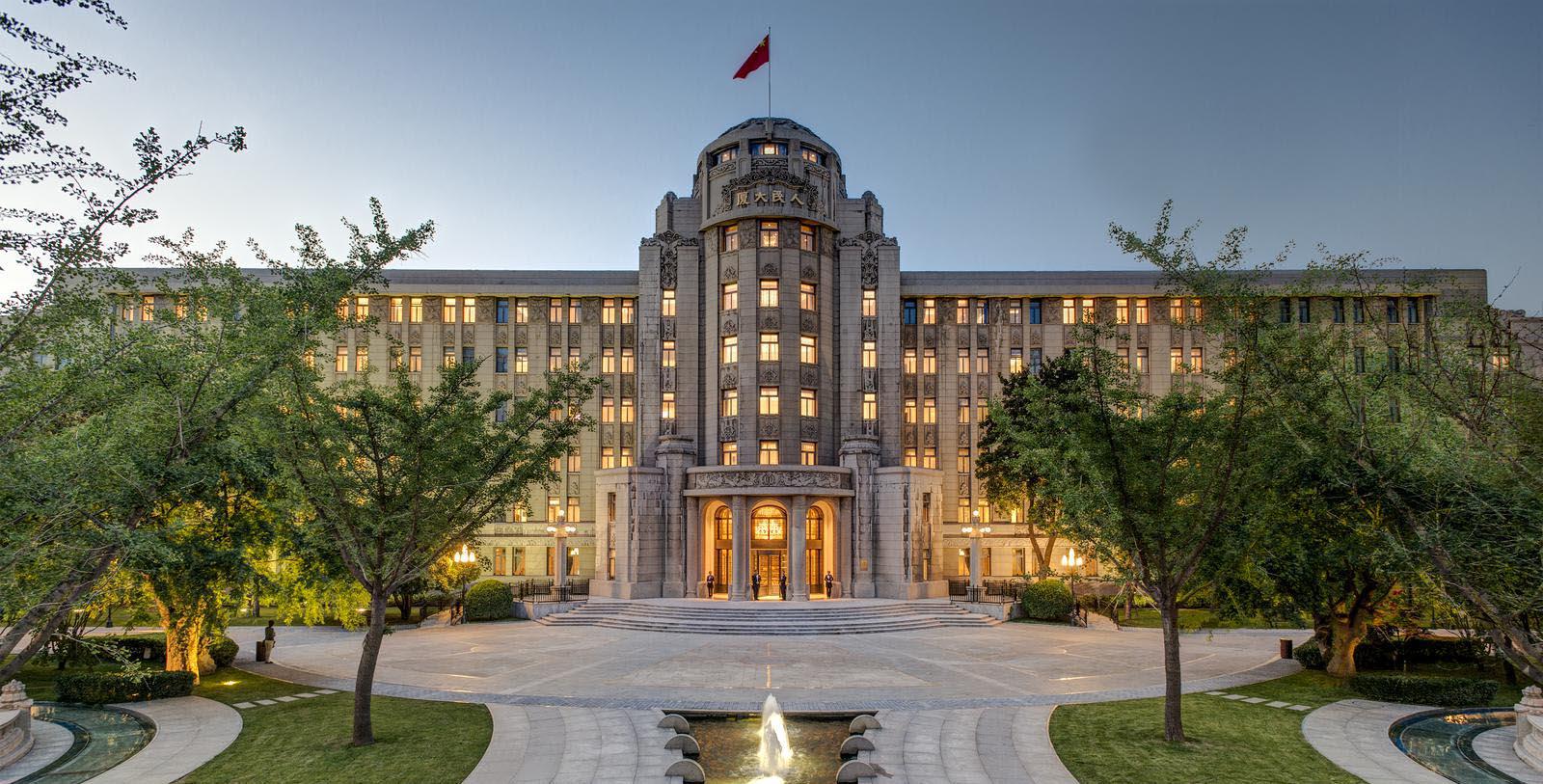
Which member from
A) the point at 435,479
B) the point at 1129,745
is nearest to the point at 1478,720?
the point at 1129,745

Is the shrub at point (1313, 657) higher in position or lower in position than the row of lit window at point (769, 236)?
lower

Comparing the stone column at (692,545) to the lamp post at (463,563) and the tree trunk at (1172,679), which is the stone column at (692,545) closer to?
the lamp post at (463,563)

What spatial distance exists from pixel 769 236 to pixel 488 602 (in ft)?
85.0

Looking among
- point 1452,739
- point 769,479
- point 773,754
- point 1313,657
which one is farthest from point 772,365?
point 1452,739

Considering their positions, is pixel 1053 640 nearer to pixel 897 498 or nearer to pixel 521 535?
pixel 897 498

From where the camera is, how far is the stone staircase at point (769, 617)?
37219 millimetres

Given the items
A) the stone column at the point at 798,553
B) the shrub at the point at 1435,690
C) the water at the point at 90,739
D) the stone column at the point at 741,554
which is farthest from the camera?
the stone column at the point at 741,554

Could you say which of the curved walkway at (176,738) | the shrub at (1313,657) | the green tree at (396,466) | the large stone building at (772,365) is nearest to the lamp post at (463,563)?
the large stone building at (772,365)

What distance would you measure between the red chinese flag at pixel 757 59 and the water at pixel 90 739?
40646 mm

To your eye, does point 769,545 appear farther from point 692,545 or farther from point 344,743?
point 344,743

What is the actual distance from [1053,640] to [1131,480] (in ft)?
63.5

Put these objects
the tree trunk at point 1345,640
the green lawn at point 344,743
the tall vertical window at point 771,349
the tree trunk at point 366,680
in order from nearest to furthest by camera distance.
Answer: the green lawn at point 344,743, the tree trunk at point 366,680, the tree trunk at point 1345,640, the tall vertical window at point 771,349

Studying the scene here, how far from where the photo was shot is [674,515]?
1849 inches

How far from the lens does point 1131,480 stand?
1738 cm
